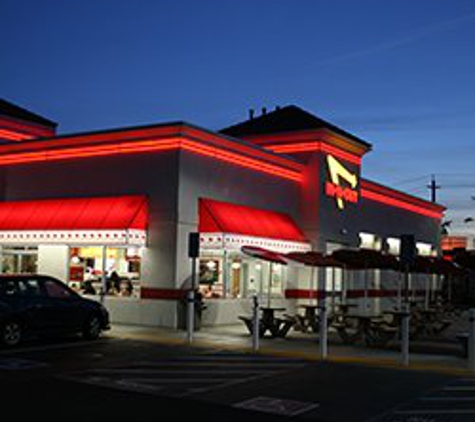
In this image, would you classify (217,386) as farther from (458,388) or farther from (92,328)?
(92,328)

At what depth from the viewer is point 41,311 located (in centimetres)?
1673

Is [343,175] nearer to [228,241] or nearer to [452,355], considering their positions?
[228,241]

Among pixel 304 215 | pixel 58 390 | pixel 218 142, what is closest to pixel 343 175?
pixel 304 215

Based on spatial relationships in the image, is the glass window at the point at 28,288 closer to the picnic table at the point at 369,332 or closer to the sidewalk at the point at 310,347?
the sidewalk at the point at 310,347

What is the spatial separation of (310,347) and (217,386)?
6341mm

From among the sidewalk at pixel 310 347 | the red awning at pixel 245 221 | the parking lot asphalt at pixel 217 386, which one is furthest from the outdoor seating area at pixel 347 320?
the parking lot asphalt at pixel 217 386

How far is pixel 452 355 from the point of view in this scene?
1720cm

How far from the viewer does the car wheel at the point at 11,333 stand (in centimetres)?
1582

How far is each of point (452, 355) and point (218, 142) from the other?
9949mm

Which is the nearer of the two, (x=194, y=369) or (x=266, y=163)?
(x=194, y=369)

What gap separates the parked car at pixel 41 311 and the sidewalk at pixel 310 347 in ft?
3.67

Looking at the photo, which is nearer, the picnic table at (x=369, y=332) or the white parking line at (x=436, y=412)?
the white parking line at (x=436, y=412)

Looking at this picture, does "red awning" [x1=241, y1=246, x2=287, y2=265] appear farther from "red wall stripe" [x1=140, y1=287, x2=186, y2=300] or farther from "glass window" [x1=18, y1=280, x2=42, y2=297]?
"glass window" [x1=18, y1=280, x2=42, y2=297]

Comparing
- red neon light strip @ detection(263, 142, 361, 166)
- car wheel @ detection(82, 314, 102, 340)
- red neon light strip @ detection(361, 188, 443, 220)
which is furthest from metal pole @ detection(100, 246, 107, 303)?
red neon light strip @ detection(361, 188, 443, 220)
